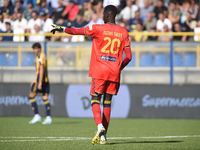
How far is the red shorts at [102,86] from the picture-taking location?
565 cm

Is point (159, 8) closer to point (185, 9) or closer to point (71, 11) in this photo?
point (185, 9)

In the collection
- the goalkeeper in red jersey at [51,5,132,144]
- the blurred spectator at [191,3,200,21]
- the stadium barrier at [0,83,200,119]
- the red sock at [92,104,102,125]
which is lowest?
the stadium barrier at [0,83,200,119]

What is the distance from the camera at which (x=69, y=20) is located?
1587 centimetres

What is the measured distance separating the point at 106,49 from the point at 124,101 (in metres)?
6.79

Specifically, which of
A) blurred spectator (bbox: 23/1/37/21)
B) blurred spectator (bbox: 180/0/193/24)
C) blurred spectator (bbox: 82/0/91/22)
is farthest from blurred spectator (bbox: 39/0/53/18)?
blurred spectator (bbox: 180/0/193/24)

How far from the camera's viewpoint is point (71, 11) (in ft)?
53.1

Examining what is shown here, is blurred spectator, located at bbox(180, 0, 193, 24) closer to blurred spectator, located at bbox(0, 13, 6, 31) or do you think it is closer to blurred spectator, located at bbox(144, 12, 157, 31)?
blurred spectator, located at bbox(144, 12, 157, 31)

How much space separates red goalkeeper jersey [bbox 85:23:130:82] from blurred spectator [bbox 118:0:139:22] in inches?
391

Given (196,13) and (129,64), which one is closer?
(129,64)

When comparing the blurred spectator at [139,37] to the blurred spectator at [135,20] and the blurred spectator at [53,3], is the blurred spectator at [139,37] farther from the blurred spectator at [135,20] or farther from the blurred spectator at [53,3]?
the blurred spectator at [53,3]

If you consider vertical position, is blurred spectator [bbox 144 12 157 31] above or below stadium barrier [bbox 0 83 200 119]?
above

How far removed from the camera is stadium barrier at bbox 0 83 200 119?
12.2m

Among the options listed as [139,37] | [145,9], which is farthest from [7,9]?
[139,37]

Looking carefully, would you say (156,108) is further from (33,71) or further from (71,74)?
(33,71)
